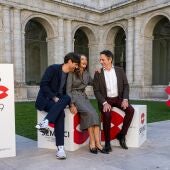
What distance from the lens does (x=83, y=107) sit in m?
5.21

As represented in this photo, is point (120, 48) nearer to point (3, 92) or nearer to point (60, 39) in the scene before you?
point (60, 39)

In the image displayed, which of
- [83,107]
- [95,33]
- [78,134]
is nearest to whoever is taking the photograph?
[83,107]

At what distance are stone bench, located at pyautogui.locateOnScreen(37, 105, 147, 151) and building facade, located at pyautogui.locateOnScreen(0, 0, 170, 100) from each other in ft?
49.6

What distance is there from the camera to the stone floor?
4215 mm

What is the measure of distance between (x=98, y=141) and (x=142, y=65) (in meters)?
18.0

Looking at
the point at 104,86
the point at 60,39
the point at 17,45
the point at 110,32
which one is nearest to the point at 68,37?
the point at 60,39

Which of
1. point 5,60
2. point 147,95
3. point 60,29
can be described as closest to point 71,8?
point 60,29

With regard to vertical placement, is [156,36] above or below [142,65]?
above

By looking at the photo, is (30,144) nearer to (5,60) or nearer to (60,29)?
(5,60)

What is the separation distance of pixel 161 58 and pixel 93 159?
24.8m

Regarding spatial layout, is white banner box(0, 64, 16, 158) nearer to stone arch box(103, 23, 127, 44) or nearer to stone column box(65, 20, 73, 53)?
stone column box(65, 20, 73, 53)

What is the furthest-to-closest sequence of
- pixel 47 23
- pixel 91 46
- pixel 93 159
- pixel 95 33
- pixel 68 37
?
pixel 91 46, pixel 95 33, pixel 68 37, pixel 47 23, pixel 93 159

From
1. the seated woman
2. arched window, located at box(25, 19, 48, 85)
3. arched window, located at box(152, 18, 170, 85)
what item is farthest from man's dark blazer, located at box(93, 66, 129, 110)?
arched window, located at box(25, 19, 48, 85)

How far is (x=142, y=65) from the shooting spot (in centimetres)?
2247
